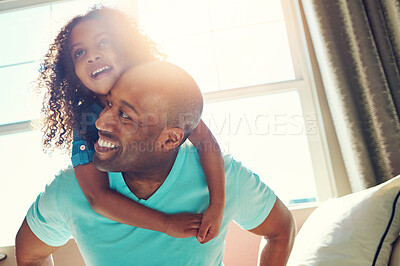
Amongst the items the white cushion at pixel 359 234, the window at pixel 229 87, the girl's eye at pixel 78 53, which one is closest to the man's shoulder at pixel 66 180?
the girl's eye at pixel 78 53

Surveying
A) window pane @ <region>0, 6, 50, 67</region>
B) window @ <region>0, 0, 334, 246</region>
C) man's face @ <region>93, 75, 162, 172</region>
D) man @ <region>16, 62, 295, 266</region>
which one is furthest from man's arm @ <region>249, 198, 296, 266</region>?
window pane @ <region>0, 6, 50, 67</region>

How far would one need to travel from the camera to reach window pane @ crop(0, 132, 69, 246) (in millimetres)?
1935

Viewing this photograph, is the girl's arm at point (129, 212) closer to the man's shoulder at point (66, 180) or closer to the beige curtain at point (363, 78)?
the man's shoulder at point (66, 180)

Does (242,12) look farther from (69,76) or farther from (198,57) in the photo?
(69,76)

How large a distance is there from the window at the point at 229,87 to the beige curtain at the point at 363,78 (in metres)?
0.20

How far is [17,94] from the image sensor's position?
2080 mm

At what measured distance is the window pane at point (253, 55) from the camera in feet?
6.53

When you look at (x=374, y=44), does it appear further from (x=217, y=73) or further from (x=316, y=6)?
(x=217, y=73)

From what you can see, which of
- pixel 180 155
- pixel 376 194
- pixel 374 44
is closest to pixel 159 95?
pixel 180 155

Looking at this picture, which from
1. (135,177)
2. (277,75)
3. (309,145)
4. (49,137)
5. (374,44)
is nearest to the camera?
(135,177)

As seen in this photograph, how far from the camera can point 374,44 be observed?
1.68 m

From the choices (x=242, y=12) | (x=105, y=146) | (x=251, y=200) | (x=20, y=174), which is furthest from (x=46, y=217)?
(x=242, y=12)

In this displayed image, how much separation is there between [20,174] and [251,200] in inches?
64.3

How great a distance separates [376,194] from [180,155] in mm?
576
